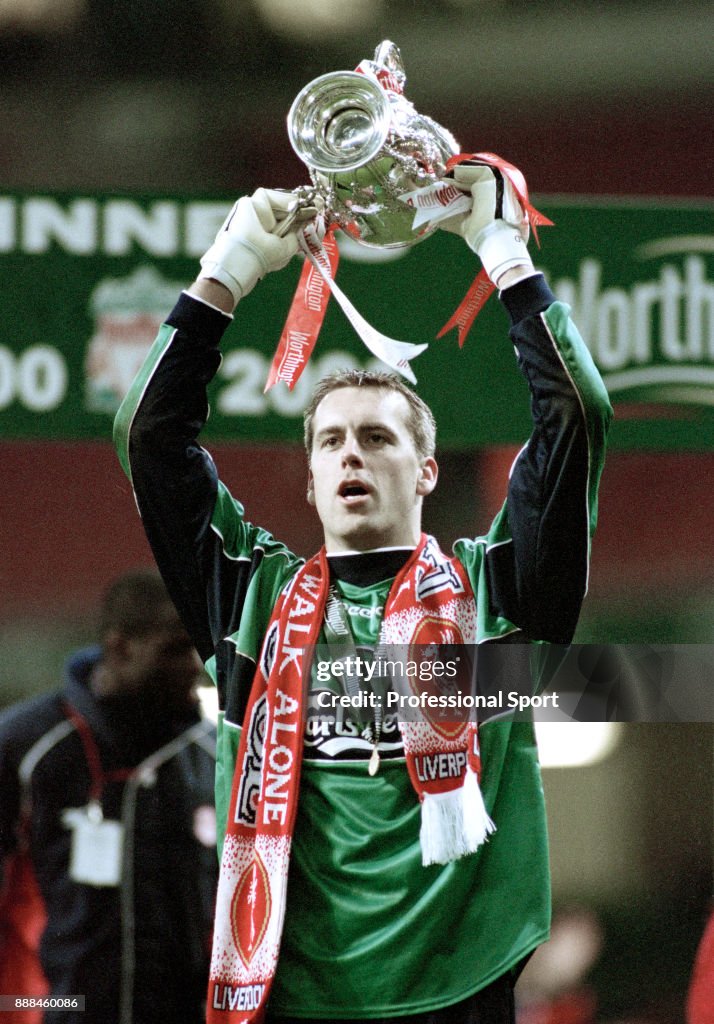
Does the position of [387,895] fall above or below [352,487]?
below

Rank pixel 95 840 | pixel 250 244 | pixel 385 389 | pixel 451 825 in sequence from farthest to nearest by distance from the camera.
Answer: pixel 95 840 → pixel 385 389 → pixel 250 244 → pixel 451 825

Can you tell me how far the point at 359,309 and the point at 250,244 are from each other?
653 mm

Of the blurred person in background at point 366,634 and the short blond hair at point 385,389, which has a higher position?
the short blond hair at point 385,389

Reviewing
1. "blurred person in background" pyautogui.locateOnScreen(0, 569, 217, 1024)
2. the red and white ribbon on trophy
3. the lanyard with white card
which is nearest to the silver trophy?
the red and white ribbon on trophy

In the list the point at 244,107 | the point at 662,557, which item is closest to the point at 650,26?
the point at 244,107

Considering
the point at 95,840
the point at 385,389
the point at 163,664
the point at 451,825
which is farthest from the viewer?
the point at 163,664

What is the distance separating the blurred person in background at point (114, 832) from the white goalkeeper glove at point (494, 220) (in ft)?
2.99

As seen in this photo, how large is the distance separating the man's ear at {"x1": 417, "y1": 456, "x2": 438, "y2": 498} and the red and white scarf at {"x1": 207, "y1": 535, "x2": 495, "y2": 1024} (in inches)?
3.9

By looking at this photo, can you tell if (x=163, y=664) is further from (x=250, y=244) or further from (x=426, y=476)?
(x=250, y=244)

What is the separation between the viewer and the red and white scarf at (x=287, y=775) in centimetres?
163

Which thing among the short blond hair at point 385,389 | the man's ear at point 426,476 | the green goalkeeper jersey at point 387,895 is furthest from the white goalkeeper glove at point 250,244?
the green goalkeeper jersey at point 387,895

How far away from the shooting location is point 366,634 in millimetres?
1773

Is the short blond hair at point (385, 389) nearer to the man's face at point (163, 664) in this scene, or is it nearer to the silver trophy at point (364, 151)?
the silver trophy at point (364, 151)

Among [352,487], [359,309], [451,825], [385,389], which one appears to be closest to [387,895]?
[451,825]
